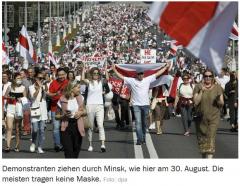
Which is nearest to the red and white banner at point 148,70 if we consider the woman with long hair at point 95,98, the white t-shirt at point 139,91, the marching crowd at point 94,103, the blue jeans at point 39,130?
the marching crowd at point 94,103

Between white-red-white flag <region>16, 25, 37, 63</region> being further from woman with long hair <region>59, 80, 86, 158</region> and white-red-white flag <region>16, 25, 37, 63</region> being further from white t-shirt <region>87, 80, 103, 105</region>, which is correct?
woman with long hair <region>59, 80, 86, 158</region>

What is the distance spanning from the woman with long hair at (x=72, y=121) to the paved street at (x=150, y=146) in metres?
2.53

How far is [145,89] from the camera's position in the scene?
18953 millimetres

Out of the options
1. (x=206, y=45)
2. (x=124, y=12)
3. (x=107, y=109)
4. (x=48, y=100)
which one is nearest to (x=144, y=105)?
(x=48, y=100)

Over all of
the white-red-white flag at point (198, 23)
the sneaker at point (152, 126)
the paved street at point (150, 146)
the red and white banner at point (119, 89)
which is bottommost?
the sneaker at point (152, 126)

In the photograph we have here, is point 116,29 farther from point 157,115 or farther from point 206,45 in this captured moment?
point 206,45

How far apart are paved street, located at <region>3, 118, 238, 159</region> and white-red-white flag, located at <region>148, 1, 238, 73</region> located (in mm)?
7951

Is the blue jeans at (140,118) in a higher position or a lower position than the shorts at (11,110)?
lower

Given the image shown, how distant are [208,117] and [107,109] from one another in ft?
37.2

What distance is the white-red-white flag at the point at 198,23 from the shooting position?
842 centimetres

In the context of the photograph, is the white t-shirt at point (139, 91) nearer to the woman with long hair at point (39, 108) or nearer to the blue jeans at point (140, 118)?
the blue jeans at point (140, 118)

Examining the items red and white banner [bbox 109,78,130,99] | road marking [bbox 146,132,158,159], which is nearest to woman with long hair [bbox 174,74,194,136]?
road marking [bbox 146,132,158,159]

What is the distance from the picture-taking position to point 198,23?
27.7 feet

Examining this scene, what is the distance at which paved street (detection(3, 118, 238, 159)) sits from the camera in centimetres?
1669
